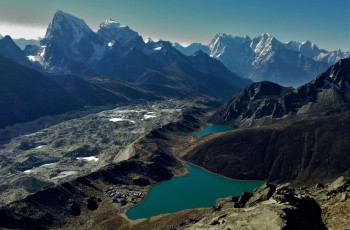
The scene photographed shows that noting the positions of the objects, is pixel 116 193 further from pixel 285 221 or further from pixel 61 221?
pixel 285 221

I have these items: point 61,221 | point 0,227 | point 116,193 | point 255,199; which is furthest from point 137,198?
point 255,199

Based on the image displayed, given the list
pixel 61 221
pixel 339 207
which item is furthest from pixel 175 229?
pixel 61 221

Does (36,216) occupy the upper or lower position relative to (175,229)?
lower

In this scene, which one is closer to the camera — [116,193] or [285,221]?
[285,221]

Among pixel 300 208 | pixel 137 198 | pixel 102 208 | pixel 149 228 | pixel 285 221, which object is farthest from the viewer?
pixel 137 198

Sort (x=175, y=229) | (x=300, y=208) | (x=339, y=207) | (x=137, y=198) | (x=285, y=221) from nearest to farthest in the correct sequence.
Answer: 1. (x=285, y=221)
2. (x=300, y=208)
3. (x=339, y=207)
4. (x=175, y=229)
5. (x=137, y=198)

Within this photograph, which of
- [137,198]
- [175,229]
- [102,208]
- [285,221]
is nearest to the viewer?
[285,221]

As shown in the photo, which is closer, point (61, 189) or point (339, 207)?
point (339, 207)

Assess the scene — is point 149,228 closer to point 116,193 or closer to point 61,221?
point 61,221

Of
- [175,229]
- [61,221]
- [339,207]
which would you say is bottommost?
[61,221]
